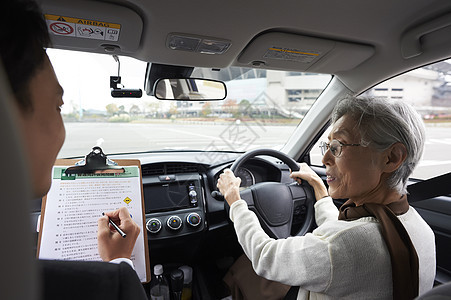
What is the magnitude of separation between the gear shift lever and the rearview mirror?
5.19 ft

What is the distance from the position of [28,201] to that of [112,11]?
4.40 feet

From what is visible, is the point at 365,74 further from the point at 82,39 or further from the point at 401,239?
the point at 82,39

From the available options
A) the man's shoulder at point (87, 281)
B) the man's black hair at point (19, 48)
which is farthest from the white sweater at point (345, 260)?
the man's black hair at point (19, 48)

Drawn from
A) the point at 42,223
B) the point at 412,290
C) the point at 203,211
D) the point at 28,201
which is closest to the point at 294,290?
the point at 412,290

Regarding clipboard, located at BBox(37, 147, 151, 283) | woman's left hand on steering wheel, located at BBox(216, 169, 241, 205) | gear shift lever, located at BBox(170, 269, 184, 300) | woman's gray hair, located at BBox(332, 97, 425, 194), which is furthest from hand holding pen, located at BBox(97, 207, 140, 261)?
gear shift lever, located at BBox(170, 269, 184, 300)

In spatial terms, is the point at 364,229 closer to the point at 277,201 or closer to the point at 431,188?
the point at 431,188

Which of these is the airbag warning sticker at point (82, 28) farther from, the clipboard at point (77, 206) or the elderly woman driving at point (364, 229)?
the elderly woman driving at point (364, 229)

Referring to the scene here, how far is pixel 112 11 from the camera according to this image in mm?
1391

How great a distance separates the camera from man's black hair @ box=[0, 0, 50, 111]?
0.43 metres

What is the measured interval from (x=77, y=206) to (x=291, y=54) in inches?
66.9

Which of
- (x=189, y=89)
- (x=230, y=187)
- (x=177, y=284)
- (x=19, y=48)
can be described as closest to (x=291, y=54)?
(x=189, y=89)

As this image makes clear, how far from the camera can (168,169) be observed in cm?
260

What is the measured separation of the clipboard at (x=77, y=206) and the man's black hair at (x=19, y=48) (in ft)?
3.18

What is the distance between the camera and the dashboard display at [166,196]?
240 cm
